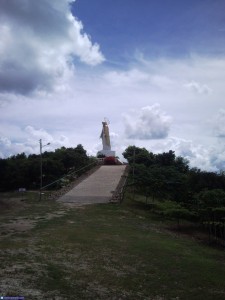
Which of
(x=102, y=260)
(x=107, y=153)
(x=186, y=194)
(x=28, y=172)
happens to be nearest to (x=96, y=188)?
(x=28, y=172)

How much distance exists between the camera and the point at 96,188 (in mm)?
41312

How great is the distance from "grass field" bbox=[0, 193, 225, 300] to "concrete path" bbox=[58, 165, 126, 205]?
8522 mm

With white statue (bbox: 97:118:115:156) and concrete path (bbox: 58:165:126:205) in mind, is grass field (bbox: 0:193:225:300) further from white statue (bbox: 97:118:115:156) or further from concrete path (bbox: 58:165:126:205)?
white statue (bbox: 97:118:115:156)

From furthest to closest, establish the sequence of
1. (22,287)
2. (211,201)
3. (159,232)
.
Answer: (211,201) → (159,232) → (22,287)

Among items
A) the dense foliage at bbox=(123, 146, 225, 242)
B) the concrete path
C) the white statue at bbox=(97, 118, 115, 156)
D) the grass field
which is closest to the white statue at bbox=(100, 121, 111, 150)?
the white statue at bbox=(97, 118, 115, 156)

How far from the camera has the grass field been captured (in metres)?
12.6

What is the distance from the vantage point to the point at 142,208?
33.9m

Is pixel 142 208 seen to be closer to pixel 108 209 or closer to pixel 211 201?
pixel 108 209

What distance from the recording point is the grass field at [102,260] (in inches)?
496

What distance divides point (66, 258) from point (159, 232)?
9528 mm

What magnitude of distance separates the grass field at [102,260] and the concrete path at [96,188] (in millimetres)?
8522

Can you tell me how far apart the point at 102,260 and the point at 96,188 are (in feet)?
82.2

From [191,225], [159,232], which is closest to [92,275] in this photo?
[159,232]

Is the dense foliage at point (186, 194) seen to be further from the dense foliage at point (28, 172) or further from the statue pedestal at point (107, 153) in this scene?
the statue pedestal at point (107, 153)
